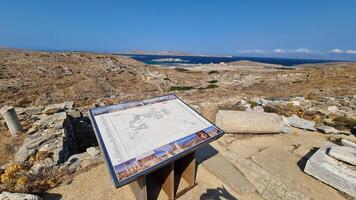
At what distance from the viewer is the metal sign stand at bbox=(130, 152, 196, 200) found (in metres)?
3.96

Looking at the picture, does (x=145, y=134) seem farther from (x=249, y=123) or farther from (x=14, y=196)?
(x=249, y=123)

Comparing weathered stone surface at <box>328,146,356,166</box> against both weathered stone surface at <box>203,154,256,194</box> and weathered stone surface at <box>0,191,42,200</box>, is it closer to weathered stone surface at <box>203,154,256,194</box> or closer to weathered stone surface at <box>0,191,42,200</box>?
weathered stone surface at <box>203,154,256,194</box>

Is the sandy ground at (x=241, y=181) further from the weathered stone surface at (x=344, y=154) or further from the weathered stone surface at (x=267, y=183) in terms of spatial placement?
the weathered stone surface at (x=344, y=154)

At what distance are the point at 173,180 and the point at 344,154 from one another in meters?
4.43

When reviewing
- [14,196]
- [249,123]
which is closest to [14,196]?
[14,196]

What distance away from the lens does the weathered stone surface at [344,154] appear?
452 cm

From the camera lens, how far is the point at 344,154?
15.4ft

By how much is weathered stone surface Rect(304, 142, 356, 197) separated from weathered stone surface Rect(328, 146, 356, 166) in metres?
0.10

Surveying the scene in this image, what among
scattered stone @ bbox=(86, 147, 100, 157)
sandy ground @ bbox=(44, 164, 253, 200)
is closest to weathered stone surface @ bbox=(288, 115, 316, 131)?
sandy ground @ bbox=(44, 164, 253, 200)

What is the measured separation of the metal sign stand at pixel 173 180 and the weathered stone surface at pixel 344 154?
372 cm

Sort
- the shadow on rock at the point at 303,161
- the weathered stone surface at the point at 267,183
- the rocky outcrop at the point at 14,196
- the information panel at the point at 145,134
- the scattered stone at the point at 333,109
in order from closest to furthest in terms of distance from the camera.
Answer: the information panel at the point at 145,134 → the rocky outcrop at the point at 14,196 → the weathered stone surface at the point at 267,183 → the shadow on rock at the point at 303,161 → the scattered stone at the point at 333,109

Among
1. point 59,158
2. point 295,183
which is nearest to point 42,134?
point 59,158

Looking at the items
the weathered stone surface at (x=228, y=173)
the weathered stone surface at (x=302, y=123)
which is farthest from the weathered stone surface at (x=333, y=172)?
the weathered stone surface at (x=302, y=123)

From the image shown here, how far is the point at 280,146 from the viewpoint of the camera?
643 cm
